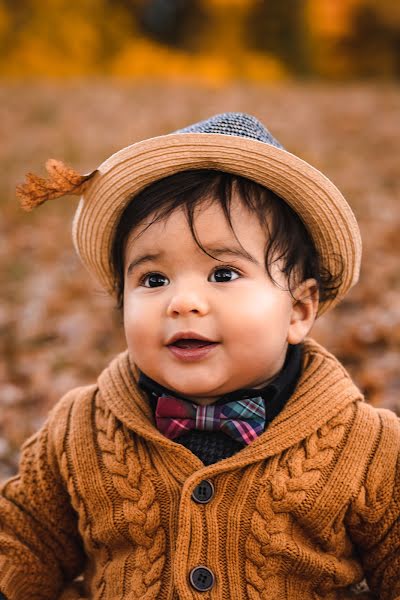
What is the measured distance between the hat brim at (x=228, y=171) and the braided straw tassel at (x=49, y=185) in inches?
4.6

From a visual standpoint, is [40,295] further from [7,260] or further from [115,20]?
[115,20]

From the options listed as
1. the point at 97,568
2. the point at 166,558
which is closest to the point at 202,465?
the point at 166,558

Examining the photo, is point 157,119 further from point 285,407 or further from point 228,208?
point 285,407

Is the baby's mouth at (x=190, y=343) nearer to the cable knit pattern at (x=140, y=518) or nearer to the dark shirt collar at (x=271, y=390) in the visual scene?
the dark shirt collar at (x=271, y=390)

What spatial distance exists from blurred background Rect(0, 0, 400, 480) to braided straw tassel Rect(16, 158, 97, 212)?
5.28 feet

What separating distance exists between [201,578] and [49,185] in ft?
3.45

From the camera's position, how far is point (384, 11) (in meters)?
19.6

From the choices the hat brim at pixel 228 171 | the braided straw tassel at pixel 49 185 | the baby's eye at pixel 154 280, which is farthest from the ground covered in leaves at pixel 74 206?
the braided straw tassel at pixel 49 185

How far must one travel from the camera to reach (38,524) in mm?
1993

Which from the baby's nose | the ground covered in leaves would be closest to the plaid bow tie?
the baby's nose

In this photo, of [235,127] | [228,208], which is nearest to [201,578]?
[228,208]

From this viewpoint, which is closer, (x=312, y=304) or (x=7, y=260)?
(x=312, y=304)

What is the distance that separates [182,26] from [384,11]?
6.26 metres

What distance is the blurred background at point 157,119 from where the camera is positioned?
406cm
